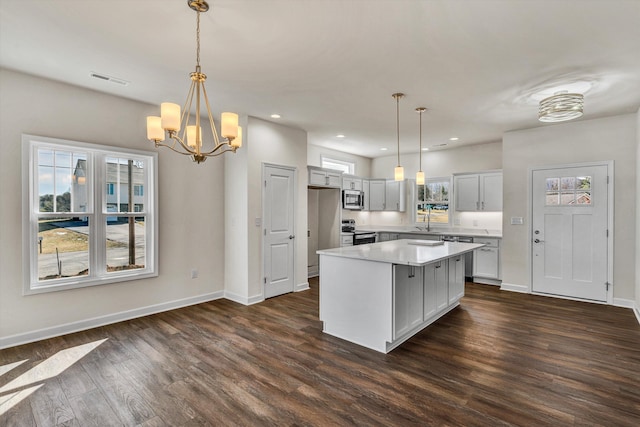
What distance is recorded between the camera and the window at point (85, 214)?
3.38m

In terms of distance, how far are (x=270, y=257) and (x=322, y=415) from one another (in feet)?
9.95

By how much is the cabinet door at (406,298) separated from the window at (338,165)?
4123 mm

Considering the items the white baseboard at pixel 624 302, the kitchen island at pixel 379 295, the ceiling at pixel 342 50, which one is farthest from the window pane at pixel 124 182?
the white baseboard at pixel 624 302

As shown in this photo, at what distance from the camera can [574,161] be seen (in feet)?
16.0

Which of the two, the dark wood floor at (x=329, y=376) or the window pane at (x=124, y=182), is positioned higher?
the window pane at (x=124, y=182)

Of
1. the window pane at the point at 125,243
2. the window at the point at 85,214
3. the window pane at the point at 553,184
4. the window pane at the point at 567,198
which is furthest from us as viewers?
the window pane at the point at 553,184

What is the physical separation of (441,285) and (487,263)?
97.2 inches

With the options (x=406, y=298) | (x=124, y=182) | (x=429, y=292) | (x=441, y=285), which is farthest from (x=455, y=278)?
(x=124, y=182)

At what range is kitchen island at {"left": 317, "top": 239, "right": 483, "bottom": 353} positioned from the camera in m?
3.06

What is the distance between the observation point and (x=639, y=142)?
4.18 metres

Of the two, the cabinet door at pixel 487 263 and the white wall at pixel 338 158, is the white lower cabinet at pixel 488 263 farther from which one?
the white wall at pixel 338 158

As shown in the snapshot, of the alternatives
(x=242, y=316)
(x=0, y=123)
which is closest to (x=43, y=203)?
(x=0, y=123)

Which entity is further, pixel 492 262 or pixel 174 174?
pixel 492 262

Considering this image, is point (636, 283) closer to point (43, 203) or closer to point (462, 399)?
point (462, 399)
